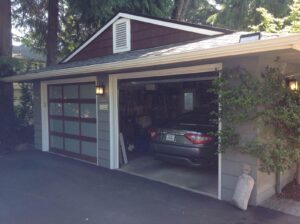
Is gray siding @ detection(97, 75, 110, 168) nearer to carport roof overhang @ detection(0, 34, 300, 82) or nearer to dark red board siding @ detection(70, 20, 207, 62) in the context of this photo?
carport roof overhang @ detection(0, 34, 300, 82)

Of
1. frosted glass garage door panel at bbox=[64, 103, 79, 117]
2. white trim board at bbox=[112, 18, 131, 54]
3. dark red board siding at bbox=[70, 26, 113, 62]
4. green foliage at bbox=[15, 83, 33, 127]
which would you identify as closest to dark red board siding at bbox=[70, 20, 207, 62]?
dark red board siding at bbox=[70, 26, 113, 62]

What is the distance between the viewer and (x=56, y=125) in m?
9.48

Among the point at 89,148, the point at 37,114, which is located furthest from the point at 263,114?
the point at 37,114

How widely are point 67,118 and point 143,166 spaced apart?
298 centimetres

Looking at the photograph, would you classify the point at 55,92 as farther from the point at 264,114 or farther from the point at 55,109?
the point at 264,114

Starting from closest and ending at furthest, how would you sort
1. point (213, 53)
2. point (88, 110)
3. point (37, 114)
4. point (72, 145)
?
point (213, 53), point (88, 110), point (72, 145), point (37, 114)

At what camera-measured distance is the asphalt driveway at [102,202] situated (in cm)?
438

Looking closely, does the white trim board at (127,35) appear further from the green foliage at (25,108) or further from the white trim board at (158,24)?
the green foliage at (25,108)

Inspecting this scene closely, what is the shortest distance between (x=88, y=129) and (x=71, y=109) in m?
1.06

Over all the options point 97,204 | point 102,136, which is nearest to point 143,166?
point 102,136

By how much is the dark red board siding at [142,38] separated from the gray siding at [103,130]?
1239 mm

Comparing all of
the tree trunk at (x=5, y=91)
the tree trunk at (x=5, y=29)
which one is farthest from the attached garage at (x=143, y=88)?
the tree trunk at (x=5, y=29)

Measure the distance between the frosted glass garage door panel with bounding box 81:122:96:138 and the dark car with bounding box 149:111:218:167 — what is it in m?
1.83

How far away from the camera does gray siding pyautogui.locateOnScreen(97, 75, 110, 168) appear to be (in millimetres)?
7332
